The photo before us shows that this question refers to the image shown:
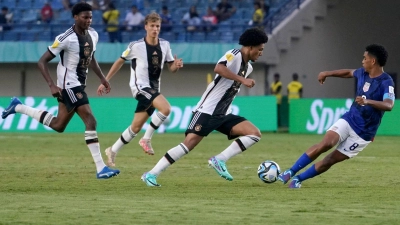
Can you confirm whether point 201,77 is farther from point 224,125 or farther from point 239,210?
point 239,210

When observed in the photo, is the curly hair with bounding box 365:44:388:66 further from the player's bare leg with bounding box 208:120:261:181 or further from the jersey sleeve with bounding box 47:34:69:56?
the jersey sleeve with bounding box 47:34:69:56

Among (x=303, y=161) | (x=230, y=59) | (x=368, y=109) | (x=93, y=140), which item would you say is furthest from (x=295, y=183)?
(x=93, y=140)

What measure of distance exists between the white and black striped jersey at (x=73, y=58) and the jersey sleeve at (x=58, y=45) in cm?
2

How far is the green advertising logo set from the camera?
89.5 ft

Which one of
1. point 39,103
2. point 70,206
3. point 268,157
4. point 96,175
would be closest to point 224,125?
point 96,175

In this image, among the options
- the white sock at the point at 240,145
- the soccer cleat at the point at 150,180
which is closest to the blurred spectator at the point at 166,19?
the white sock at the point at 240,145

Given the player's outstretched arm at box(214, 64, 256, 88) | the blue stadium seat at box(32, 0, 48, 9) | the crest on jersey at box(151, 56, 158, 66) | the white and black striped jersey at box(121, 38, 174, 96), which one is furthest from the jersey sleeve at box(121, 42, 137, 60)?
the blue stadium seat at box(32, 0, 48, 9)

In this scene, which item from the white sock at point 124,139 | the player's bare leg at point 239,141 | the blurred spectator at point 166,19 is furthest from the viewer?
the blurred spectator at point 166,19

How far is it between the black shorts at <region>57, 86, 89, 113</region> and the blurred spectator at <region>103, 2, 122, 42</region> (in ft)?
64.2

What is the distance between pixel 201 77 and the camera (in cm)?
3394

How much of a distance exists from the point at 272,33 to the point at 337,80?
14.6 ft

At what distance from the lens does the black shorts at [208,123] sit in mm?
11617

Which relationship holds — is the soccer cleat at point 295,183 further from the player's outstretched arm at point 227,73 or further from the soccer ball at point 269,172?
the player's outstretched arm at point 227,73

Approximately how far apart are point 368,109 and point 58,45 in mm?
4483
